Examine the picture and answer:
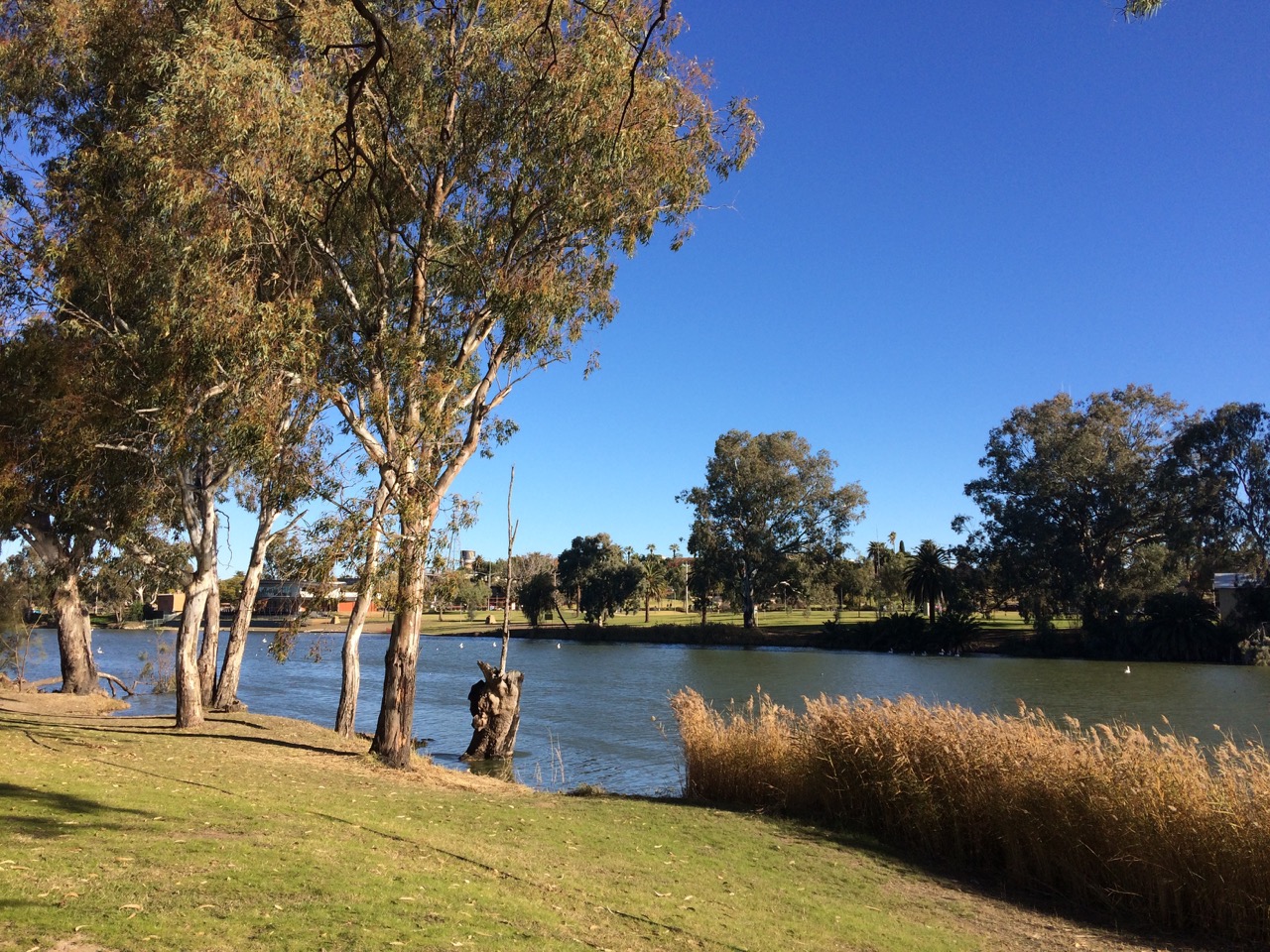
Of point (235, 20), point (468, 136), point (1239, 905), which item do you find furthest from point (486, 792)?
point (235, 20)

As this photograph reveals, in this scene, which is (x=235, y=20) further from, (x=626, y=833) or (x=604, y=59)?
(x=626, y=833)

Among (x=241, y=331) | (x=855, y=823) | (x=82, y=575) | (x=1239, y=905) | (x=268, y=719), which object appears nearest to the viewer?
(x=1239, y=905)

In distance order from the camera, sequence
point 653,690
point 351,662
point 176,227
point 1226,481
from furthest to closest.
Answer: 1. point 1226,481
2. point 653,690
3. point 351,662
4. point 176,227

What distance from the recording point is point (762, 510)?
217 ft

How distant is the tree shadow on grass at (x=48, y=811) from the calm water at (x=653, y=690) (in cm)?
582

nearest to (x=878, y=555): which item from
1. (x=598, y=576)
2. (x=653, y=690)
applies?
(x=598, y=576)

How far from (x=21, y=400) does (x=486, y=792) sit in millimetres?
8339

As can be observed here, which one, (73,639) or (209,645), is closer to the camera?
(209,645)

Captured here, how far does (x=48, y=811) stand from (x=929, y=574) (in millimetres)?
65800

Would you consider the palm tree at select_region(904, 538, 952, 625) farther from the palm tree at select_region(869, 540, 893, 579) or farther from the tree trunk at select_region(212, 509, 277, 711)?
the tree trunk at select_region(212, 509, 277, 711)

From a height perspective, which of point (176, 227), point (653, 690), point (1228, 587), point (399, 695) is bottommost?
point (653, 690)

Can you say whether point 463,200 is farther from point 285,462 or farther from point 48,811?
point 48,811

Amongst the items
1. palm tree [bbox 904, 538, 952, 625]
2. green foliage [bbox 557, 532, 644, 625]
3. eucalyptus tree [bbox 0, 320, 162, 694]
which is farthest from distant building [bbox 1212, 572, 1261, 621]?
eucalyptus tree [bbox 0, 320, 162, 694]

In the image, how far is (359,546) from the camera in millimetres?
11219
